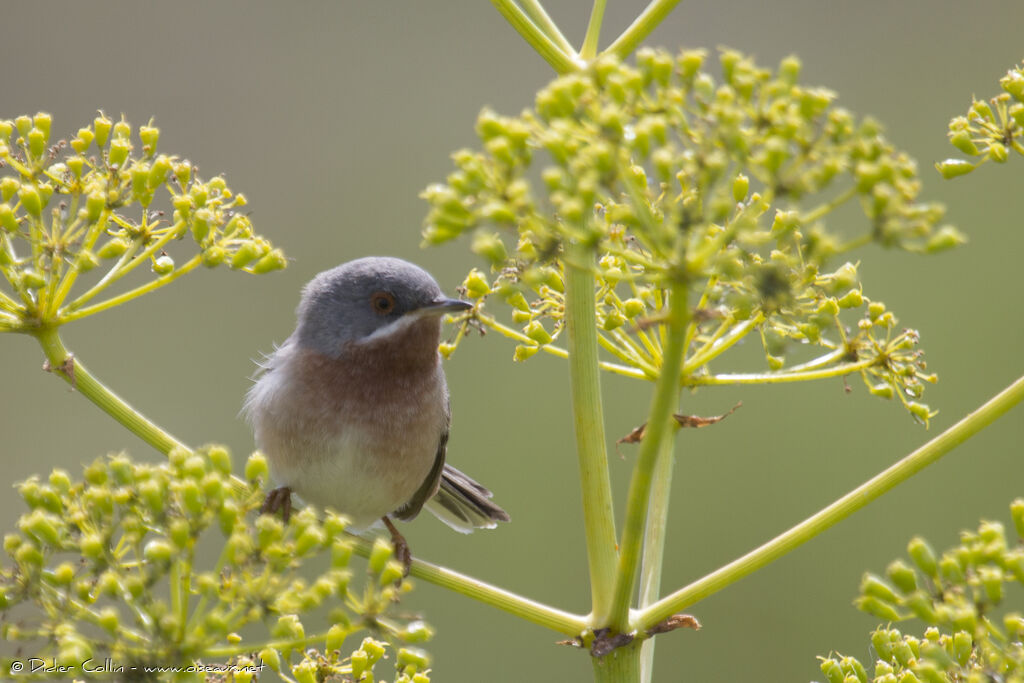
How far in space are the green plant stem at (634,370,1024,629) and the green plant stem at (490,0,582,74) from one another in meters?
1.51

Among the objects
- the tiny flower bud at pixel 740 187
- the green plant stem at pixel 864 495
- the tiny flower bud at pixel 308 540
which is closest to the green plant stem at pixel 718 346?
the tiny flower bud at pixel 740 187

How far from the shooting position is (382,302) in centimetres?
512

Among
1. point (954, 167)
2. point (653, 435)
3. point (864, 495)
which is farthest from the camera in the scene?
point (954, 167)

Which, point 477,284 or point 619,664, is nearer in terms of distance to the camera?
point 619,664

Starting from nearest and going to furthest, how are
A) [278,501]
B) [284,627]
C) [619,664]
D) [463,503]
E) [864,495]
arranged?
[284,627]
[864,495]
[619,664]
[278,501]
[463,503]

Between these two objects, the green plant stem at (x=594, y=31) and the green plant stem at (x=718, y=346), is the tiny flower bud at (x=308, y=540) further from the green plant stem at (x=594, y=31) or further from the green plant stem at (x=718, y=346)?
the green plant stem at (x=594, y=31)

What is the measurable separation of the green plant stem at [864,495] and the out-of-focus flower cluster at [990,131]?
2.59ft

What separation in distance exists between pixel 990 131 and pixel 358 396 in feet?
8.96

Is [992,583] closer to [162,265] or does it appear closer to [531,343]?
[531,343]

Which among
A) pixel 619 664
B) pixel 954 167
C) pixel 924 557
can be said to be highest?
pixel 954 167

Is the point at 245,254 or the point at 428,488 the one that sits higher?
the point at 245,254

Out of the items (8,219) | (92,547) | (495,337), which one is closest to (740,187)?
(92,547)

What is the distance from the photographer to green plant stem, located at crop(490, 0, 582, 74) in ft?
11.6

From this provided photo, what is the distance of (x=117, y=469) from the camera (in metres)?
2.93
